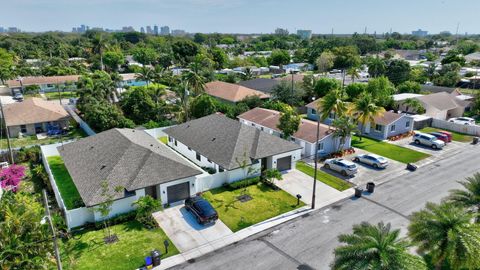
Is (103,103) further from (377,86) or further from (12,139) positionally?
(377,86)

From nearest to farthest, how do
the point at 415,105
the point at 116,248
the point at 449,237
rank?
the point at 449,237
the point at 116,248
the point at 415,105

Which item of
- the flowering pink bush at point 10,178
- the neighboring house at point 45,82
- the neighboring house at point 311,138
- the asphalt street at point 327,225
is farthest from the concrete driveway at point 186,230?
the neighboring house at point 45,82

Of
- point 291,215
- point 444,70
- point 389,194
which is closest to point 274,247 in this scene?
point 291,215

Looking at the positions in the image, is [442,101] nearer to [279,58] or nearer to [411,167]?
[411,167]

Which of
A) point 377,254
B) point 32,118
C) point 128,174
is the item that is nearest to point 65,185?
point 128,174

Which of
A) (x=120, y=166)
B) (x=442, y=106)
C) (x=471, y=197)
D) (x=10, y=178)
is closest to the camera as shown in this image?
(x=471, y=197)

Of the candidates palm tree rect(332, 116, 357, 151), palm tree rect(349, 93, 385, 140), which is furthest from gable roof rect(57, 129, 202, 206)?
palm tree rect(349, 93, 385, 140)
